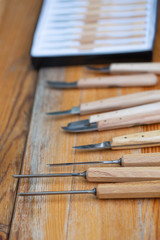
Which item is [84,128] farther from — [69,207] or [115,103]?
[69,207]

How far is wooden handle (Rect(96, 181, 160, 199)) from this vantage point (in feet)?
2.10

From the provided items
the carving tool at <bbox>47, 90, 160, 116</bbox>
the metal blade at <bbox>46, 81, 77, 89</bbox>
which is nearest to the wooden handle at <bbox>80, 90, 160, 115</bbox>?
the carving tool at <bbox>47, 90, 160, 116</bbox>

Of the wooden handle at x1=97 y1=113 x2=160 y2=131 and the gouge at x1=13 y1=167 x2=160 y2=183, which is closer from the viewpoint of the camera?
the gouge at x1=13 y1=167 x2=160 y2=183

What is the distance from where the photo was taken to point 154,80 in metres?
0.92

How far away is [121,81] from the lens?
36.9 inches

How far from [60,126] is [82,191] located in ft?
0.78

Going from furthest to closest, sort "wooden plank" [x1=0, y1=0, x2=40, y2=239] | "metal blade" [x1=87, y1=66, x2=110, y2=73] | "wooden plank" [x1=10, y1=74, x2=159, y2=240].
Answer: "metal blade" [x1=87, y1=66, x2=110, y2=73], "wooden plank" [x1=0, y1=0, x2=40, y2=239], "wooden plank" [x1=10, y1=74, x2=159, y2=240]

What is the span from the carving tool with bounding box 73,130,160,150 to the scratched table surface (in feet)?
0.06

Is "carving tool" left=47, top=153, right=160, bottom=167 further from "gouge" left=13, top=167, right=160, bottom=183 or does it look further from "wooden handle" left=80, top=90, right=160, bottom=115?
"wooden handle" left=80, top=90, right=160, bottom=115

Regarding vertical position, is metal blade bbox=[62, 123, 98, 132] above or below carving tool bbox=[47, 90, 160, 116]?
below

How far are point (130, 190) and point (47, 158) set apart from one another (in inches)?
9.0

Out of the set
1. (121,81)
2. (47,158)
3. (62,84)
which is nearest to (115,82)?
(121,81)

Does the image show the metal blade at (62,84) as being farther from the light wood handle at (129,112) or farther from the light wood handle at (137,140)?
the light wood handle at (137,140)

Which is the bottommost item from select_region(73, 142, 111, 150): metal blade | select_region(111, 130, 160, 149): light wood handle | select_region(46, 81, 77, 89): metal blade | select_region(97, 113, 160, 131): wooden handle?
select_region(73, 142, 111, 150): metal blade
